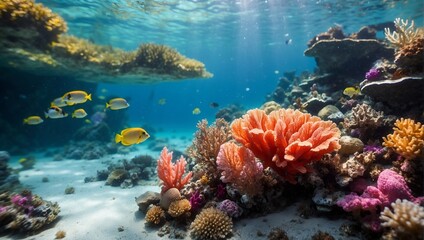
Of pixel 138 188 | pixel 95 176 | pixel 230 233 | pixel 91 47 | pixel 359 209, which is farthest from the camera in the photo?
pixel 91 47

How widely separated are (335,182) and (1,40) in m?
13.4

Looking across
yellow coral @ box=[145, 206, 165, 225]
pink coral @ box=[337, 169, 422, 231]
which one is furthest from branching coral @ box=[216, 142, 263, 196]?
yellow coral @ box=[145, 206, 165, 225]

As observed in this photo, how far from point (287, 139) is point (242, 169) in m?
1.04

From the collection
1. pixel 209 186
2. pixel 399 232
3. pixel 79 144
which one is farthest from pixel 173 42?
pixel 399 232

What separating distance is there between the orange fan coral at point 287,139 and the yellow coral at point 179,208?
1.87 meters

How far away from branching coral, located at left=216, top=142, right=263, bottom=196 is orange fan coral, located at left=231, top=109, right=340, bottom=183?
19cm

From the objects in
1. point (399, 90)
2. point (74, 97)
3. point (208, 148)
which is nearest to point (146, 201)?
point (208, 148)

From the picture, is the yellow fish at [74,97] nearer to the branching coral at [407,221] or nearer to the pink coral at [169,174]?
the pink coral at [169,174]

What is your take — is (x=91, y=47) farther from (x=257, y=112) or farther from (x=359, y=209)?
(x=359, y=209)

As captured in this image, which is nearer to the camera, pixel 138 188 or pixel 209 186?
pixel 209 186

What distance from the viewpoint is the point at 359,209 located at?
426cm

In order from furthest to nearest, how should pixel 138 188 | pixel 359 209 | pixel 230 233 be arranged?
1. pixel 138 188
2. pixel 230 233
3. pixel 359 209

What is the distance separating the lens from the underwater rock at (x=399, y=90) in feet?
18.5

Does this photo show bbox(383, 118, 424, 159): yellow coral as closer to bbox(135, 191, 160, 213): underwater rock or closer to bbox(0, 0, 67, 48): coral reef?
bbox(135, 191, 160, 213): underwater rock
